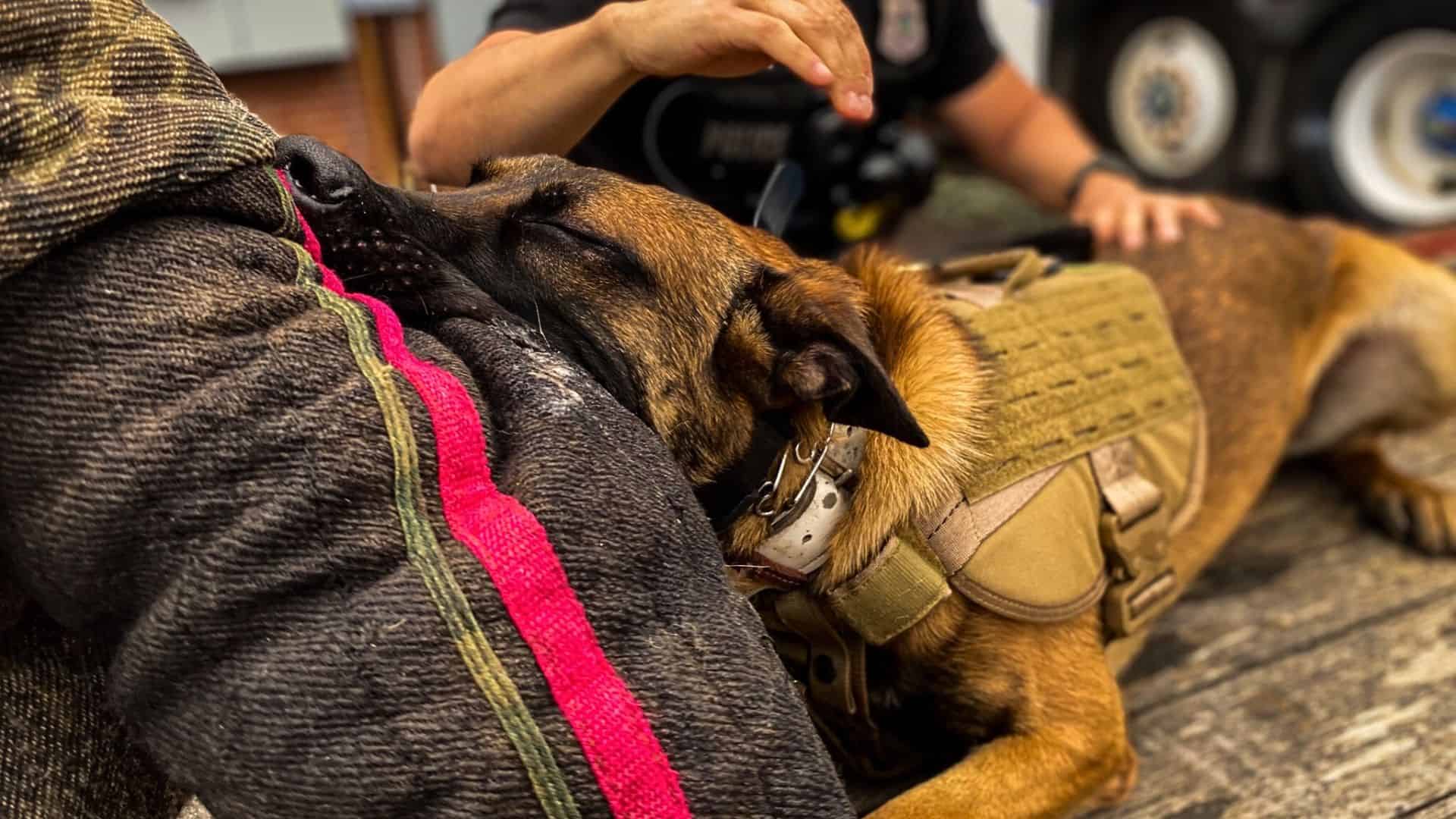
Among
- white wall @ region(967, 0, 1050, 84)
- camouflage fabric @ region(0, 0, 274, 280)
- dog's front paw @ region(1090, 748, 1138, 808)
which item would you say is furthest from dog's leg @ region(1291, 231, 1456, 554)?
white wall @ region(967, 0, 1050, 84)

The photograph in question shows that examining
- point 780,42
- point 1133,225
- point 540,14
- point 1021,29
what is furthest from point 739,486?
point 1021,29

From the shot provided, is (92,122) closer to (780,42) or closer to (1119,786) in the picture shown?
(780,42)

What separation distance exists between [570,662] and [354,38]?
18.6 feet

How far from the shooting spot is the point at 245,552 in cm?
83

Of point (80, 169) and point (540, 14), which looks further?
point (540, 14)

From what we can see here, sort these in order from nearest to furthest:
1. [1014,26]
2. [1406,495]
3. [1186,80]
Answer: [1406,495], [1014,26], [1186,80]

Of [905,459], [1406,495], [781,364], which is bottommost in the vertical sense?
[1406,495]

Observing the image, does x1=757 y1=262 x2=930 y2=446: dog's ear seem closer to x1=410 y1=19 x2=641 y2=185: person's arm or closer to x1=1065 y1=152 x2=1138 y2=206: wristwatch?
x1=410 y1=19 x2=641 y2=185: person's arm

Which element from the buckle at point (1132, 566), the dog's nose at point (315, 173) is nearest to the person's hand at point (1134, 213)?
the buckle at point (1132, 566)

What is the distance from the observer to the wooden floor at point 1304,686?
1526 mm

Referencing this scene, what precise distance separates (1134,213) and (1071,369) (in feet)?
3.19

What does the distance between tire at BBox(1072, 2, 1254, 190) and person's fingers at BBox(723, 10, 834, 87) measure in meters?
4.18

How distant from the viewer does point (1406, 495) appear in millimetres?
2275

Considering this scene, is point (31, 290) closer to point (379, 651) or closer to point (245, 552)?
point (245, 552)
